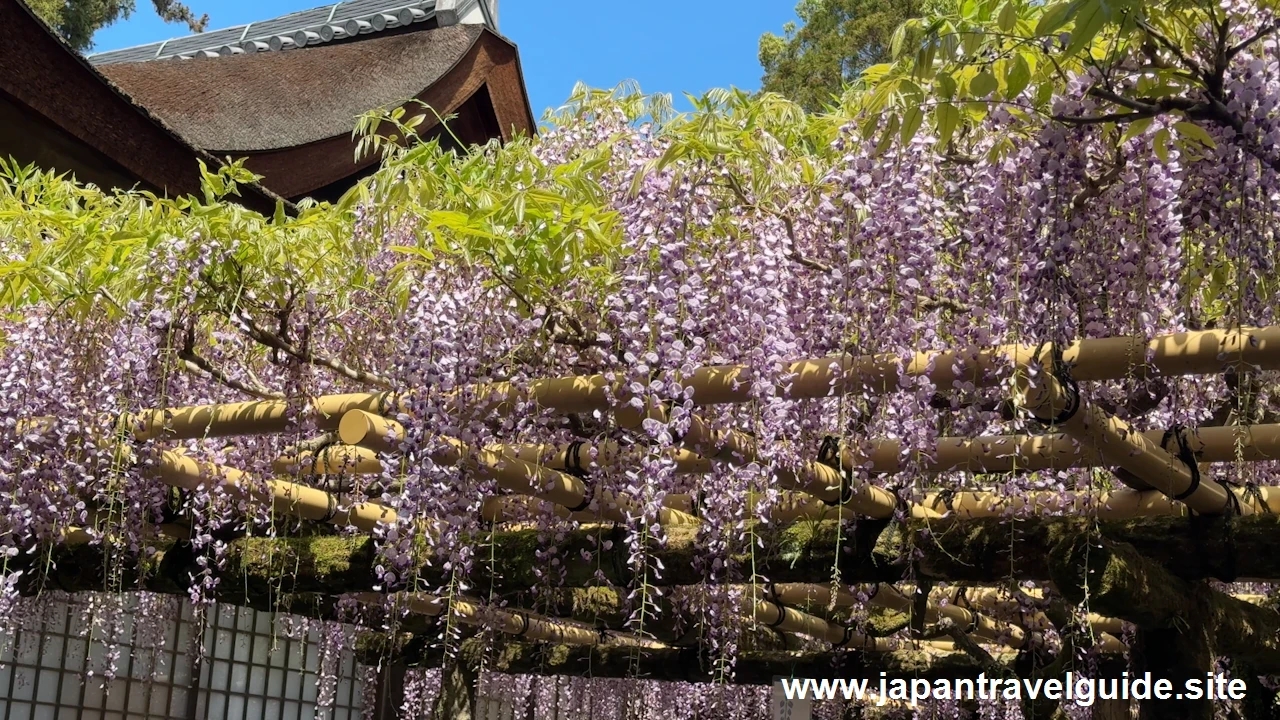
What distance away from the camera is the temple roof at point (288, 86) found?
28.2ft

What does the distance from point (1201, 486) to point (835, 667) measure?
10.7 ft

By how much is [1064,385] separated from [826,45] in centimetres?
1220

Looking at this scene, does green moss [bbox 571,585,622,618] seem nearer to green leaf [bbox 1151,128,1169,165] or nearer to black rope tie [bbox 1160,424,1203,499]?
black rope tie [bbox 1160,424,1203,499]

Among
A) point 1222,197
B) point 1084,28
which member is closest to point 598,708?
point 1222,197

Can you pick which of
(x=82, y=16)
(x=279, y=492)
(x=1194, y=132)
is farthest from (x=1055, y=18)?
(x=82, y=16)

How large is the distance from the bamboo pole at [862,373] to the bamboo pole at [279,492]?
14.1 inches

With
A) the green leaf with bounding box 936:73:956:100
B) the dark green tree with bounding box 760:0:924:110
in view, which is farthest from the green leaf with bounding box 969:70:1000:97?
the dark green tree with bounding box 760:0:924:110

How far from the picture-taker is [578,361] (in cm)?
331

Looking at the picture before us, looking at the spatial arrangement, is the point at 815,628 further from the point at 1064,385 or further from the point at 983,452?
the point at 1064,385

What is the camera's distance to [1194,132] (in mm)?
2387

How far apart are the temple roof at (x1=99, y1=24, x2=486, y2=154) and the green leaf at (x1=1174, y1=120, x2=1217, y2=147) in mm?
6712

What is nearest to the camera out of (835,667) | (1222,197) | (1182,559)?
(1222,197)

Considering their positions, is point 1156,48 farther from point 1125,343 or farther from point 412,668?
point 412,668

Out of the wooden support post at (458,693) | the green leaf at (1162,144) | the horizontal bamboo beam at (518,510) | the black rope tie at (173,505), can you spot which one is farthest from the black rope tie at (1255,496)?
the wooden support post at (458,693)
